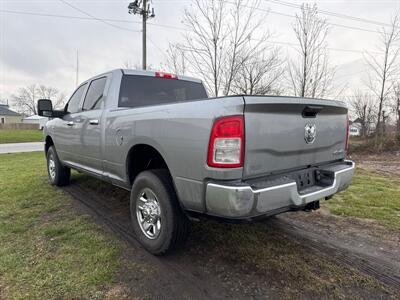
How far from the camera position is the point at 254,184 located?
224cm

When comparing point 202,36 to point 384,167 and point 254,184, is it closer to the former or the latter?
point 384,167

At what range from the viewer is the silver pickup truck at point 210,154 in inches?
85.4

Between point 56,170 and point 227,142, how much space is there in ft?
15.2

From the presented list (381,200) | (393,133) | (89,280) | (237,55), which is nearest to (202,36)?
(237,55)

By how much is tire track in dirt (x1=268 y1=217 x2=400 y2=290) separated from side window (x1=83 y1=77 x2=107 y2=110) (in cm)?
286

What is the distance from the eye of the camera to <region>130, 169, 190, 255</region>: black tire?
2684 millimetres

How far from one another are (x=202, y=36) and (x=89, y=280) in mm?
10294

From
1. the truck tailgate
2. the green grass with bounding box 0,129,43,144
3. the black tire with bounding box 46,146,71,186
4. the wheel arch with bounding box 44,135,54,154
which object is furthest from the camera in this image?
the green grass with bounding box 0,129,43,144

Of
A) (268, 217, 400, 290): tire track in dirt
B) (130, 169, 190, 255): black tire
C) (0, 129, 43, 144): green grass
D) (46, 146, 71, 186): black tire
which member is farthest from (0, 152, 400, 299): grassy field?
(0, 129, 43, 144): green grass

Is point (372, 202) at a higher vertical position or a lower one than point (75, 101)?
lower

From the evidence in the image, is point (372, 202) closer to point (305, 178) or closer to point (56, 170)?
point (305, 178)

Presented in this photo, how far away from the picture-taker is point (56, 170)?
567cm

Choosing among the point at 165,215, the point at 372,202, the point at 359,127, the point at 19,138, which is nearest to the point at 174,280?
the point at 165,215

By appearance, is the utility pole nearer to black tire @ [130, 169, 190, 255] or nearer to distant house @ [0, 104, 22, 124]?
black tire @ [130, 169, 190, 255]
